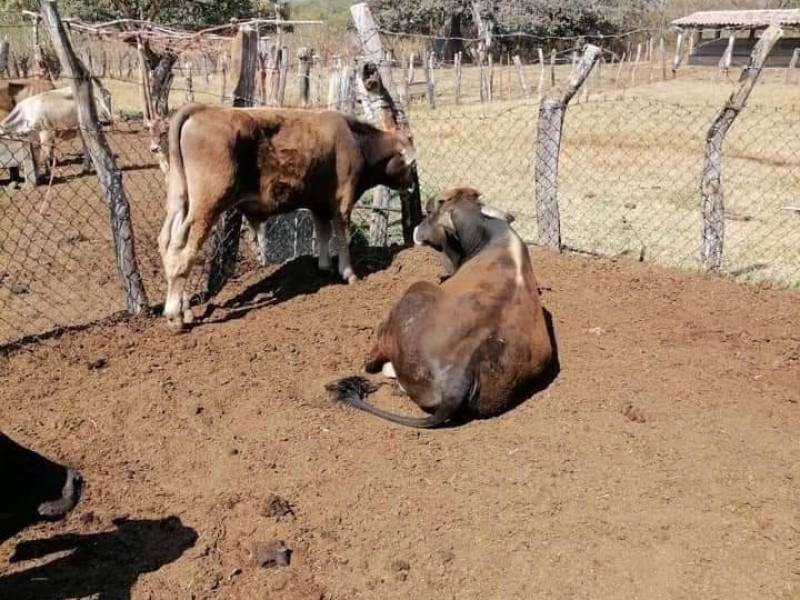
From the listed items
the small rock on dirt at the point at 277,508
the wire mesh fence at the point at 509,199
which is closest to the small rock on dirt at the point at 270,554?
the small rock on dirt at the point at 277,508

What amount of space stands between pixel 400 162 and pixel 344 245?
106cm

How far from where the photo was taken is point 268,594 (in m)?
3.32

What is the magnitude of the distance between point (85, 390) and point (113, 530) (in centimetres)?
145

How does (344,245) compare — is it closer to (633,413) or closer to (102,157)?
(102,157)

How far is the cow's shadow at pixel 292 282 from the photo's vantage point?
633 centimetres

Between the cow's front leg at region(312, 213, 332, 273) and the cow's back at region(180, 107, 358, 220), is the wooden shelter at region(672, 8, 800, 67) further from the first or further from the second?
the cow's back at region(180, 107, 358, 220)

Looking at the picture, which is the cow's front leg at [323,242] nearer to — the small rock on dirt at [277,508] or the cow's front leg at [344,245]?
the cow's front leg at [344,245]

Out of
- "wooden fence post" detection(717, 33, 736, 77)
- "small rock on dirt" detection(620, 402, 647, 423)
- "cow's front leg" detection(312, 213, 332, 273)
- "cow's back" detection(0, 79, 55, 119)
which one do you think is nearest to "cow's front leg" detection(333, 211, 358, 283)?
"cow's front leg" detection(312, 213, 332, 273)

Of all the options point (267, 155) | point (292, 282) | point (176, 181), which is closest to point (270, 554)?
point (176, 181)

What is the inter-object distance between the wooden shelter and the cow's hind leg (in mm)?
33216

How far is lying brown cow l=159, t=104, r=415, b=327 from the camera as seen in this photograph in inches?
225

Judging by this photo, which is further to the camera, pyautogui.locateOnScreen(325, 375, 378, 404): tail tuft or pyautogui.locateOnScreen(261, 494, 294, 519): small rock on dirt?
pyautogui.locateOnScreen(325, 375, 378, 404): tail tuft

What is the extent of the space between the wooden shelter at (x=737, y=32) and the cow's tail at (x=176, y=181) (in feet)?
109

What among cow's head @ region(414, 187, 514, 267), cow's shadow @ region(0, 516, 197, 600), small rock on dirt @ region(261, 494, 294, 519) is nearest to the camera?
cow's shadow @ region(0, 516, 197, 600)
